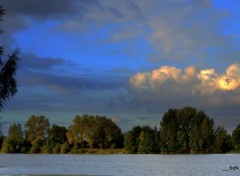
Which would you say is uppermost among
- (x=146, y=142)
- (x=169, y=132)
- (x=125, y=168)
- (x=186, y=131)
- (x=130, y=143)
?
(x=186, y=131)

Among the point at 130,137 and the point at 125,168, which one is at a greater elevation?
the point at 130,137

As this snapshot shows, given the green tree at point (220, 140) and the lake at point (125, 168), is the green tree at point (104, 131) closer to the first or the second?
the green tree at point (220, 140)

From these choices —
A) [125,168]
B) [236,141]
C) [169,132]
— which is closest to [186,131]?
[169,132]

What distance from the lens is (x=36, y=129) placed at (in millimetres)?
152375

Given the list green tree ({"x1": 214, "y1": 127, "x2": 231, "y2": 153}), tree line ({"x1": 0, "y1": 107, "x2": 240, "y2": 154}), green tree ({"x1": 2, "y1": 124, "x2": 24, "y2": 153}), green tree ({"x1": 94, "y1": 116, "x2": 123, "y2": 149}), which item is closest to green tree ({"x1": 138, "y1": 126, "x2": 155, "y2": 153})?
tree line ({"x1": 0, "y1": 107, "x2": 240, "y2": 154})

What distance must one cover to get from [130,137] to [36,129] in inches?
1334

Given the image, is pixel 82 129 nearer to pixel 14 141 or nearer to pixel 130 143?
pixel 130 143

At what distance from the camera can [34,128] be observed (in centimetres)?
15212

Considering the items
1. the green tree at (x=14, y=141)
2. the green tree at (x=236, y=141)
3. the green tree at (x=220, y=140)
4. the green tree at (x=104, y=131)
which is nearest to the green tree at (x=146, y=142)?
the green tree at (x=104, y=131)

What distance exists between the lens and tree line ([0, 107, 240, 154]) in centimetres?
13125

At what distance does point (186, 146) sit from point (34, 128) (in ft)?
172

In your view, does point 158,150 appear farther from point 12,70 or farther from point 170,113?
point 12,70

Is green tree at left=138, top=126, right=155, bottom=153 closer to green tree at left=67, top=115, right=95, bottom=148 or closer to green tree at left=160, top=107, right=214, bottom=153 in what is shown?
green tree at left=160, top=107, right=214, bottom=153

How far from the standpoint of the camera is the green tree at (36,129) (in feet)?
495
